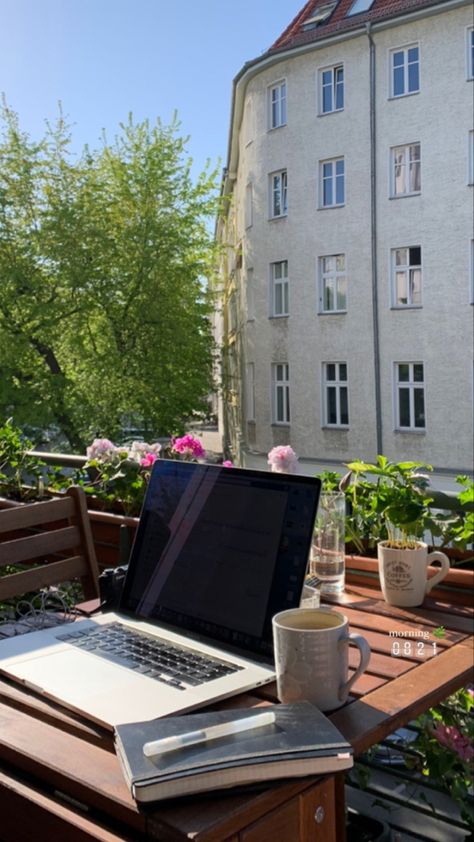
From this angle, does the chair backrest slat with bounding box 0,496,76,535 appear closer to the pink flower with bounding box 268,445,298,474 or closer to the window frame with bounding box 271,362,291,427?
the pink flower with bounding box 268,445,298,474

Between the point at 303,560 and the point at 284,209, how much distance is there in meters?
9.79

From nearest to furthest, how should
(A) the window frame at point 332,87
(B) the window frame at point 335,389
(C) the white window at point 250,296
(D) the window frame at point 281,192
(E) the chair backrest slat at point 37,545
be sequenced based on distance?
(E) the chair backrest slat at point 37,545 < (B) the window frame at point 335,389 < (A) the window frame at point 332,87 < (D) the window frame at point 281,192 < (C) the white window at point 250,296

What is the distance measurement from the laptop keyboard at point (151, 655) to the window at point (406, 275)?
29.3 feet

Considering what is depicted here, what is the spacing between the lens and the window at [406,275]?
9297mm

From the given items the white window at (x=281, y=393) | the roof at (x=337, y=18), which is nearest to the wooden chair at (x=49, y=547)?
the white window at (x=281, y=393)

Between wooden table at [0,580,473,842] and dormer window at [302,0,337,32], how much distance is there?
1039 centimetres

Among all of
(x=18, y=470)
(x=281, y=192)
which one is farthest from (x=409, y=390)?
(x=18, y=470)

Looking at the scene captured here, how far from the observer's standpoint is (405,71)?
30.4 ft

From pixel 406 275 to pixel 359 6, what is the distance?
3262 mm

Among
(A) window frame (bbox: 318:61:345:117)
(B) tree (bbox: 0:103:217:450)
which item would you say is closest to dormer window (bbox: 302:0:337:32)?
(A) window frame (bbox: 318:61:345:117)

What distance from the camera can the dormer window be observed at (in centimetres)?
970

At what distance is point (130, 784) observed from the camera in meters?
0.41

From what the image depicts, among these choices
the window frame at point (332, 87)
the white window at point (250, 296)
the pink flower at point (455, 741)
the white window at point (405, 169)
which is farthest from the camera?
the white window at point (250, 296)

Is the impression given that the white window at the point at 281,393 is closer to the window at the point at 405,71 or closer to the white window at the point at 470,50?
the window at the point at 405,71
